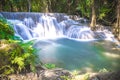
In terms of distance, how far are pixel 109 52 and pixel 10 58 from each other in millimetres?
9174

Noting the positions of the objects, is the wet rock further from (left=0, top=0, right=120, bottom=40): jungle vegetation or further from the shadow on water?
(left=0, top=0, right=120, bottom=40): jungle vegetation

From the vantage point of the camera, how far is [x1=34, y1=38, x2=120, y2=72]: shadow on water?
31.6 feet

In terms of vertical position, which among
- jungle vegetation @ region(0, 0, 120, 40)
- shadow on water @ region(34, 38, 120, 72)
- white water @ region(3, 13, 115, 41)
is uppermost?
jungle vegetation @ region(0, 0, 120, 40)

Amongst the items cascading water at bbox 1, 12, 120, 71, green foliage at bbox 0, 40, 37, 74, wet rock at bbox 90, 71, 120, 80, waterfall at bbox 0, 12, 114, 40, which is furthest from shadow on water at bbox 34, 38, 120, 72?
wet rock at bbox 90, 71, 120, 80

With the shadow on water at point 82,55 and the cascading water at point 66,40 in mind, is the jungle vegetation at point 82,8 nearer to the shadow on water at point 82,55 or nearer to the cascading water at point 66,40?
the cascading water at point 66,40

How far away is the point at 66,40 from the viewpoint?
1555cm

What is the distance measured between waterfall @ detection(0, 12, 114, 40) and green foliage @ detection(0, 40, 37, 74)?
37.3ft

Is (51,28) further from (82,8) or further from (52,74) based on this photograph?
(52,74)

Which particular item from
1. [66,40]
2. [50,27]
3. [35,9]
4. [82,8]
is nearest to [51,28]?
[50,27]

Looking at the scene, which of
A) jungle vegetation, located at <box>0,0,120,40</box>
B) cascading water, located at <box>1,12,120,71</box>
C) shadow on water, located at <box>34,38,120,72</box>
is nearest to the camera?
shadow on water, located at <box>34,38,120,72</box>

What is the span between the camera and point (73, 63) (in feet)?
32.7

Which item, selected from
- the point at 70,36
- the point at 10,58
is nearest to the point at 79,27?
the point at 70,36

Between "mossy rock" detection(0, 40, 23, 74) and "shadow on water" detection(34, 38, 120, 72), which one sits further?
"shadow on water" detection(34, 38, 120, 72)

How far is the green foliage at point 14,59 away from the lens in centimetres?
378
